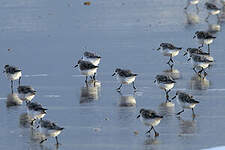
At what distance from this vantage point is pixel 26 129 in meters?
15.8

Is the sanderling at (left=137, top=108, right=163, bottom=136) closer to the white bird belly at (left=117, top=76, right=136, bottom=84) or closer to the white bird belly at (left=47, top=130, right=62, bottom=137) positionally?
the white bird belly at (left=47, top=130, right=62, bottom=137)

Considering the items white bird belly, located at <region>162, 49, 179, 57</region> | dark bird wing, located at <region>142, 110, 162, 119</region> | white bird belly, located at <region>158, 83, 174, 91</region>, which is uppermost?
white bird belly, located at <region>162, 49, 179, 57</region>

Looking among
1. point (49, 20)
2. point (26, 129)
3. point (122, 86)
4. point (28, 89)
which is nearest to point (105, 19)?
point (49, 20)

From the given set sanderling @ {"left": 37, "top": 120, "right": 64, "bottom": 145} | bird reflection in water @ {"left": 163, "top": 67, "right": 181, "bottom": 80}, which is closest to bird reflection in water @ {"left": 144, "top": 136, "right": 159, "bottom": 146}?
sanderling @ {"left": 37, "top": 120, "right": 64, "bottom": 145}

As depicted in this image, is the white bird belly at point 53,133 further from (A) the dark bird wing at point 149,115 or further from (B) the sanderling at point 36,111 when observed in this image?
(A) the dark bird wing at point 149,115

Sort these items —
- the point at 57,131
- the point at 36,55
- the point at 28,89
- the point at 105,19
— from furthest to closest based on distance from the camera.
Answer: the point at 105,19 < the point at 36,55 < the point at 28,89 < the point at 57,131

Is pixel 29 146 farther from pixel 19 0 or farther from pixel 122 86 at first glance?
pixel 19 0

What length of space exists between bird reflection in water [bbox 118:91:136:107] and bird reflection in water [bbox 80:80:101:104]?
672mm

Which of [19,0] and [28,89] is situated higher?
[19,0]

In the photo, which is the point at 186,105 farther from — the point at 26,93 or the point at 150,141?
the point at 26,93

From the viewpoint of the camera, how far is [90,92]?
761 inches

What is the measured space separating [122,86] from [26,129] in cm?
471

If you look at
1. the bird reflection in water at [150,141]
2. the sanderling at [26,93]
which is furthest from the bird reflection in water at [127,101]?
the bird reflection in water at [150,141]

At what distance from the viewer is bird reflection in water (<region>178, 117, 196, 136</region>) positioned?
15094 millimetres
